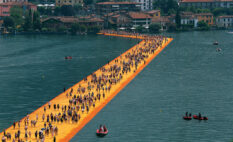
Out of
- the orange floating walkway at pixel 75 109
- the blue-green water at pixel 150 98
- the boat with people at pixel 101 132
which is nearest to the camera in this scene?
the orange floating walkway at pixel 75 109

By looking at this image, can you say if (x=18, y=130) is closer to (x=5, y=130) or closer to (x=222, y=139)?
(x=5, y=130)

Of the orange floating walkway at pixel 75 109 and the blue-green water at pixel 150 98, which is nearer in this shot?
the orange floating walkway at pixel 75 109

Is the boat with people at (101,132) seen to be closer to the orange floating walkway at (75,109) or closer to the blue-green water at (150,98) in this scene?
the blue-green water at (150,98)

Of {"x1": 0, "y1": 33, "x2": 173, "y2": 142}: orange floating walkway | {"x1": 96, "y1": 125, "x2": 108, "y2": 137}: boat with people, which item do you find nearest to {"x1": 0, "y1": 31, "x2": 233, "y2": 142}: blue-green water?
{"x1": 96, "y1": 125, "x2": 108, "y2": 137}: boat with people

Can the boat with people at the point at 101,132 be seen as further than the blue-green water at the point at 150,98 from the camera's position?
No

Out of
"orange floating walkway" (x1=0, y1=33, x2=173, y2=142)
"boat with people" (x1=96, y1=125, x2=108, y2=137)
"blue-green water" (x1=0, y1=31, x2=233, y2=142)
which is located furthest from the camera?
"blue-green water" (x1=0, y1=31, x2=233, y2=142)

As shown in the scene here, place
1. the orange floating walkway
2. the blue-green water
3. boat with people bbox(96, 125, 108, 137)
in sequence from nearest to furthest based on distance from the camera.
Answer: the orange floating walkway
boat with people bbox(96, 125, 108, 137)
the blue-green water

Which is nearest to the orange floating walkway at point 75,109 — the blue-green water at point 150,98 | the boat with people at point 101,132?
the blue-green water at point 150,98

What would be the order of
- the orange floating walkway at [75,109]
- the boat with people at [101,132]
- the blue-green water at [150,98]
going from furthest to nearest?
the blue-green water at [150,98] → the boat with people at [101,132] → the orange floating walkway at [75,109]

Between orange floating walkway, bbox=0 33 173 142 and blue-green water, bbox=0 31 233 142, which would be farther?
blue-green water, bbox=0 31 233 142

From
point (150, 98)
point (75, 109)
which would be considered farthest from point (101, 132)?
point (150, 98)

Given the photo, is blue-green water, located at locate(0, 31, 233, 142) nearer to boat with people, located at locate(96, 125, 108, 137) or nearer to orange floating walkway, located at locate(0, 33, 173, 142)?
boat with people, located at locate(96, 125, 108, 137)

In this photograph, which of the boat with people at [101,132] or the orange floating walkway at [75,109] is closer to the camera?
the orange floating walkway at [75,109]
